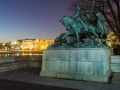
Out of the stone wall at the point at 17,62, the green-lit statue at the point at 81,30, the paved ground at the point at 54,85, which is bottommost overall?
the paved ground at the point at 54,85

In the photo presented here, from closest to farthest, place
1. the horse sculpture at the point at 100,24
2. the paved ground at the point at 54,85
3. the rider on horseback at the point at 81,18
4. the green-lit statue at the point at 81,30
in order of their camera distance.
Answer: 1. the paved ground at the point at 54,85
2. the green-lit statue at the point at 81,30
3. the rider on horseback at the point at 81,18
4. the horse sculpture at the point at 100,24

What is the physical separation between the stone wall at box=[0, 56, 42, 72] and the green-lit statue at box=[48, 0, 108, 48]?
4479mm

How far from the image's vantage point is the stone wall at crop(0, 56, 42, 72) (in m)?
13.2

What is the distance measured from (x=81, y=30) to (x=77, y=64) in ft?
7.54

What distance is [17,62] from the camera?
14.5m

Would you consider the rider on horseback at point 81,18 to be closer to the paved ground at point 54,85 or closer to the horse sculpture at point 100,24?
the horse sculpture at point 100,24

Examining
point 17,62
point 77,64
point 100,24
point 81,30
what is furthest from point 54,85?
point 17,62

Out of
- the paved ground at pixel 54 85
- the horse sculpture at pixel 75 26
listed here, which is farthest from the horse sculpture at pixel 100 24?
the paved ground at pixel 54 85

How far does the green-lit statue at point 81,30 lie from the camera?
10.5 metres

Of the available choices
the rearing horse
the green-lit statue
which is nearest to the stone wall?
the green-lit statue

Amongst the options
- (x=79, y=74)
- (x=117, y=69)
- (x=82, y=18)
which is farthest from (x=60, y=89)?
(x=117, y=69)

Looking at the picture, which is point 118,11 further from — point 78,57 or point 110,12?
point 78,57

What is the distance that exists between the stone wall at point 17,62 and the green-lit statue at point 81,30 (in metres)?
4.48

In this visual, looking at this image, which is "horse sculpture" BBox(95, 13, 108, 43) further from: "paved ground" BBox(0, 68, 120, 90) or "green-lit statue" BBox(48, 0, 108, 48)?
"paved ground" BBox(0, 68, 120, 90)
